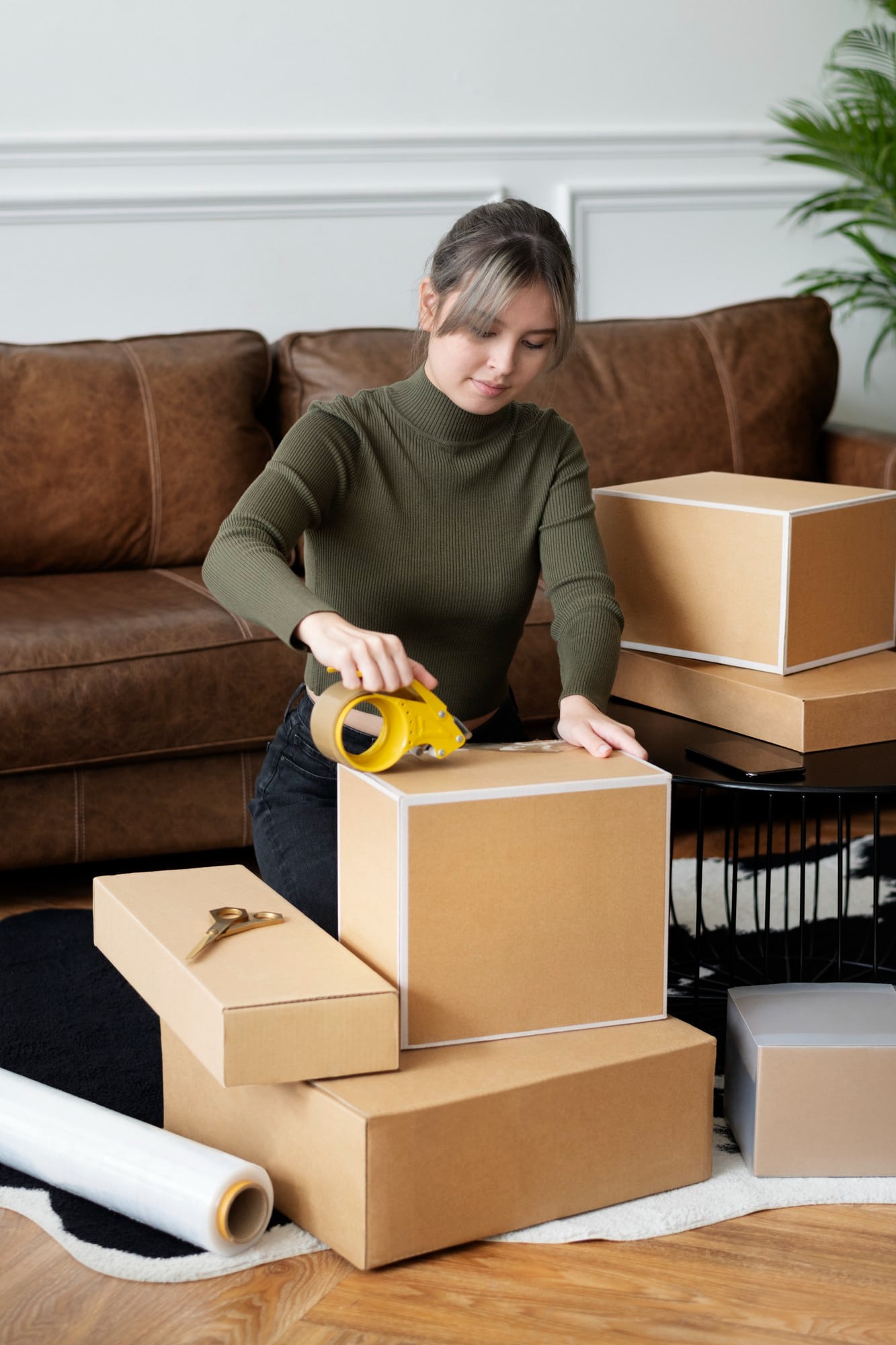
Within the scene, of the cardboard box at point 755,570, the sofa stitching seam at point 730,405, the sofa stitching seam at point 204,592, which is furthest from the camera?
the sofa stitching seam at point 730,405

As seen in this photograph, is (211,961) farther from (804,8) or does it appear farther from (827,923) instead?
(804,8)

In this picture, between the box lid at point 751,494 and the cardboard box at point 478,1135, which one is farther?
the box lid at point 751,494

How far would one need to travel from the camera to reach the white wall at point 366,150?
2.96m

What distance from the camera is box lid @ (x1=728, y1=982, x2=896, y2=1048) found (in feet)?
4.62

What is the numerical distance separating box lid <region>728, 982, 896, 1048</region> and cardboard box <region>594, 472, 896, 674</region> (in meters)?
0.38

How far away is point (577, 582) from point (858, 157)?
2.15m

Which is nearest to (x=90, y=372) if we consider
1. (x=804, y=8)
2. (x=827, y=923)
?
(x=827, y=923)

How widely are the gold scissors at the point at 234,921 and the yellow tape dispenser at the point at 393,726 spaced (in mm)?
200

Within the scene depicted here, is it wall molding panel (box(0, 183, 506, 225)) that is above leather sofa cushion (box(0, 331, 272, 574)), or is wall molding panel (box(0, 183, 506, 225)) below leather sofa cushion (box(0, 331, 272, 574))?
above

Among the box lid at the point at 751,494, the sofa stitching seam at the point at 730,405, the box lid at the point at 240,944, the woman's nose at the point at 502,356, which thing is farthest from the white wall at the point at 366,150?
the box lid at the point at 240,944

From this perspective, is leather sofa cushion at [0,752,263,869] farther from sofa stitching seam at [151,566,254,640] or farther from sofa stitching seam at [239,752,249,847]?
sofa stitching seam at [151,566,254,640]

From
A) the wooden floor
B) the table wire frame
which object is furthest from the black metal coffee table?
the wooden floor

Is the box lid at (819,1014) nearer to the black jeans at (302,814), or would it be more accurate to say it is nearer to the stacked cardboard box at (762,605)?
the stacked cardboard box at (762,605)

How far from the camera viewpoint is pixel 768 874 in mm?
1572
